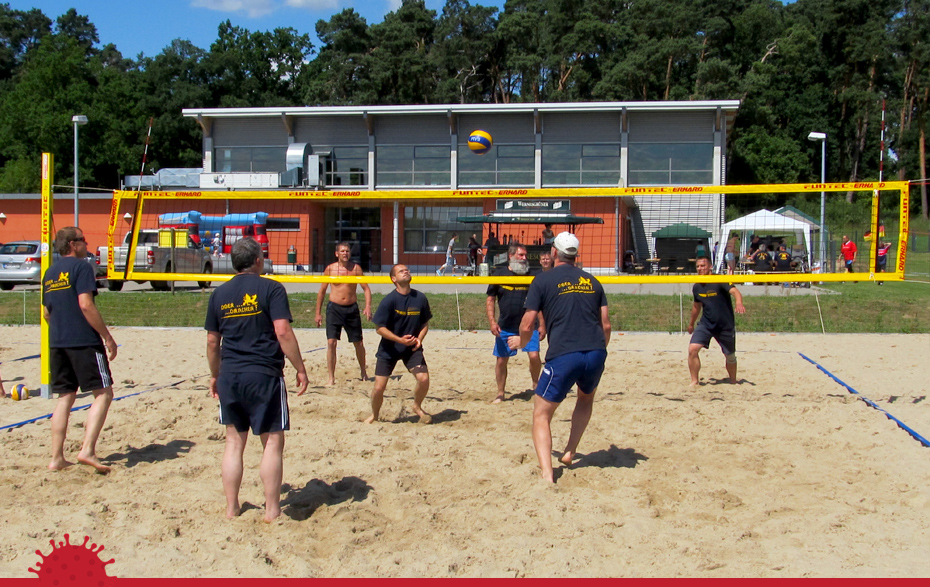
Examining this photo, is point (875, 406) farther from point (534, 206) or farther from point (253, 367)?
point (253, 367)

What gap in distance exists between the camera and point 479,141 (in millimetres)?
31266

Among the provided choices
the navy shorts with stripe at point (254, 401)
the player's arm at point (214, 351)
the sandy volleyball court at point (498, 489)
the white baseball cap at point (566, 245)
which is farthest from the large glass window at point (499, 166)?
the navy shorts with stripe at point (254, 401)

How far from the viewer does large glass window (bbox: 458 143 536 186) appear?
31734 millimetres

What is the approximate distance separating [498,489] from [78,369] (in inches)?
116

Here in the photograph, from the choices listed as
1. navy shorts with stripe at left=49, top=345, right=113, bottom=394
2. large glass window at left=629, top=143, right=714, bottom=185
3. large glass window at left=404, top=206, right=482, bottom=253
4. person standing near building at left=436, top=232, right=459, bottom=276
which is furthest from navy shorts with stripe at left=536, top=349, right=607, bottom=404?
large glass window at left=629, top=143, right=714, bottom=185

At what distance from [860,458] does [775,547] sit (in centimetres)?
209

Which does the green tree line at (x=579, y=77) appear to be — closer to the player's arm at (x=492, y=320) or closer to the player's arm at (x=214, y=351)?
the player's arm at (x=492, y=320)

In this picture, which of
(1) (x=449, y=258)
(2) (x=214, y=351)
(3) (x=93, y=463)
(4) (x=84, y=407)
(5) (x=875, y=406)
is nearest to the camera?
(2) (x=214, y=351)

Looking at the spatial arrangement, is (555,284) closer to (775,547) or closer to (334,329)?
(775,547)

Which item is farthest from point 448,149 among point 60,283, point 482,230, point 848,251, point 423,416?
point 60,283

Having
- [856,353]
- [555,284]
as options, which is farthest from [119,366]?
[856,353]

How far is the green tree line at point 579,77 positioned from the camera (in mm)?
48094

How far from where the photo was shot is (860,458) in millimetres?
5422

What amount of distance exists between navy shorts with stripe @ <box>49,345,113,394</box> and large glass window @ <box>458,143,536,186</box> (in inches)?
1073
